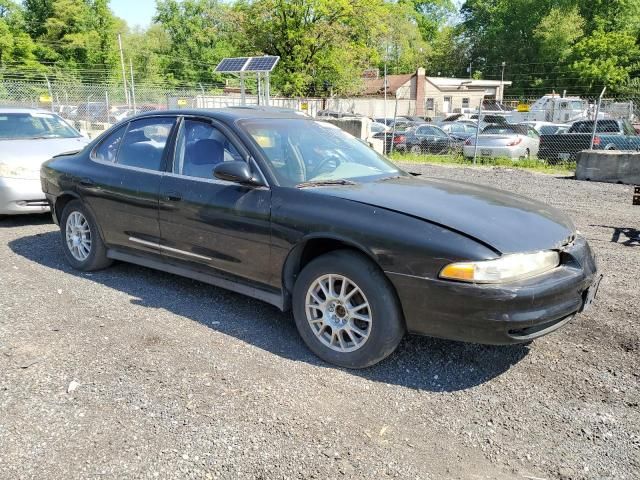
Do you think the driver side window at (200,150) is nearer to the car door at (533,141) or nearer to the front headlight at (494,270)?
the front headlight at (494,270)

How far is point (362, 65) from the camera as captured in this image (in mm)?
37906

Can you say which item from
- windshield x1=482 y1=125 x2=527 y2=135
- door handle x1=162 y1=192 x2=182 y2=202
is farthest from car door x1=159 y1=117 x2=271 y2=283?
windshield x1=482 y1=125 x2=527 y2=135

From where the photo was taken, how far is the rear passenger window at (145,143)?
4.66 metres

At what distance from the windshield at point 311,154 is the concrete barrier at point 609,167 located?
869cm

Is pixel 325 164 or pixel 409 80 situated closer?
pixel 325 164

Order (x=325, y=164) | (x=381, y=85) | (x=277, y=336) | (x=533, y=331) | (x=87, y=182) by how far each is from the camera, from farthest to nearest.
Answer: (x=381, y=85)
(x=87, y=182)
(x=325, y=164)
(x=277, y=336)
(x=533, y=331)

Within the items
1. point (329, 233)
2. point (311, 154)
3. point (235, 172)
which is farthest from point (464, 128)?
point (329, 233)

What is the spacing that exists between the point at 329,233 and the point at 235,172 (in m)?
0.84

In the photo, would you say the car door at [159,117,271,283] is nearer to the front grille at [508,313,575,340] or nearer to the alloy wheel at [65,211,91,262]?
the alloy wheel at [65,211,91,262]

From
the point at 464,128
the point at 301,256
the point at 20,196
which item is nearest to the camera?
the point at 301,256

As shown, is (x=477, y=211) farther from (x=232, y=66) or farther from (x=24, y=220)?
(x=232, y=66)

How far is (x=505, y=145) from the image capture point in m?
15.6

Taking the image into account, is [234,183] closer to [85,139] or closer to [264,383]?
[264,383]

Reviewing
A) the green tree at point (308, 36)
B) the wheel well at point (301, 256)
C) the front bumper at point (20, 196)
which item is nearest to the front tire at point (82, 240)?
the front bumper at point (20, 196)
